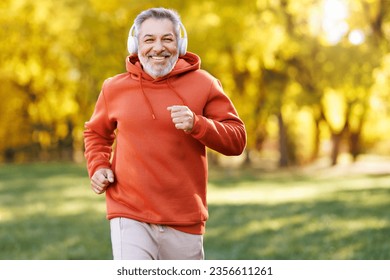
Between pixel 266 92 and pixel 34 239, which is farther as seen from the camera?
pixel 266 92

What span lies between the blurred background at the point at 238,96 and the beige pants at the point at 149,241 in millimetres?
4130

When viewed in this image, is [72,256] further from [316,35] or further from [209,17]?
[316,35]

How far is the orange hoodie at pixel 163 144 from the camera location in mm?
3393

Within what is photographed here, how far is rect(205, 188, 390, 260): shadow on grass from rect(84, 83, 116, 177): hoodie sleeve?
161 inches

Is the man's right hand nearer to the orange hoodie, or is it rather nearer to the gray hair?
the orange hoodie

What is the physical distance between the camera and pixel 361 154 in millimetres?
32938

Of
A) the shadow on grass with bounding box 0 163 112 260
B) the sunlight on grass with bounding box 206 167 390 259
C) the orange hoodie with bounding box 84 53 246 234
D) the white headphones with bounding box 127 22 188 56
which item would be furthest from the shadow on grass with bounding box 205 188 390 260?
the white headphones with bounding box 127 22 188 56

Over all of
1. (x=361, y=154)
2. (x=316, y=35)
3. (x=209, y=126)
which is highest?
(x=316, y=35)

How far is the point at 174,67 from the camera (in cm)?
356

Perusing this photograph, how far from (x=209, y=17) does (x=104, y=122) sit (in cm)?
1391

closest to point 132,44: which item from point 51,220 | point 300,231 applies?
point 300,231

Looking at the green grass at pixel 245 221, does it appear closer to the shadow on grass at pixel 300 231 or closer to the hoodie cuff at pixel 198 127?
the shadow on grass at pixel 300 231
